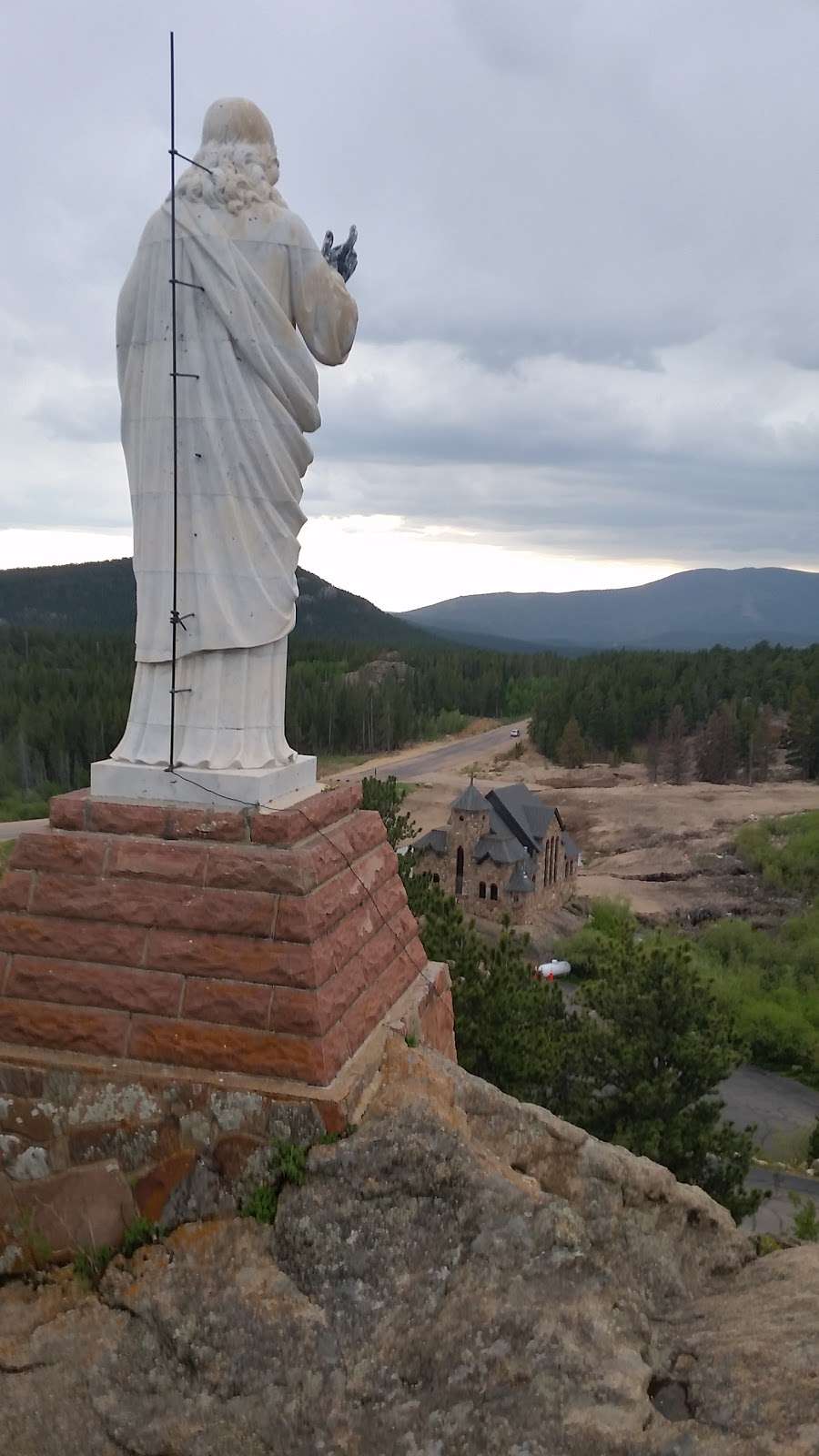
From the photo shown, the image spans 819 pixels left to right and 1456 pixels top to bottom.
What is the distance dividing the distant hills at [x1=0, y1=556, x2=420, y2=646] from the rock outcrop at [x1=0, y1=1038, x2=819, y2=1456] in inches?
4109

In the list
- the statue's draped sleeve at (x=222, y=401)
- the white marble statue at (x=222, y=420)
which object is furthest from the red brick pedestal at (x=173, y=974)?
the statue's draped sleeve at (x=222, y=401)

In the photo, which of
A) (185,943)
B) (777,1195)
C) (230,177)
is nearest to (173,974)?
(185,943)

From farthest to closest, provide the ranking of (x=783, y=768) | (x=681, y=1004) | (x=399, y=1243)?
(x=783, y=768) → (x=681, y=1004) → (x=399, y=1243)

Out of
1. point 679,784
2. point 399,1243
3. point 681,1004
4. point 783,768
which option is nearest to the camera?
point 399,1243

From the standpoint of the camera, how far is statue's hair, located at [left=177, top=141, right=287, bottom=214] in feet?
15.5

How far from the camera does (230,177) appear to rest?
4.75 meters

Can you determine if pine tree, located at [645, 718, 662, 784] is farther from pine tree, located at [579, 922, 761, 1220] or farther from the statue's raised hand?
the statue's raised hand

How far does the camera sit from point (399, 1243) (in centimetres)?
378

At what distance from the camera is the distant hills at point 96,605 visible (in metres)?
116

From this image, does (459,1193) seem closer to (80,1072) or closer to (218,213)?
(80,1072)

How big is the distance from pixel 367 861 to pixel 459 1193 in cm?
194

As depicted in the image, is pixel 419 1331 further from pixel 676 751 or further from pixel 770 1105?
pixel 676 751

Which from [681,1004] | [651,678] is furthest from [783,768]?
[681,1004]

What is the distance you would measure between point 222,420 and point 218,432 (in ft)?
0.23
